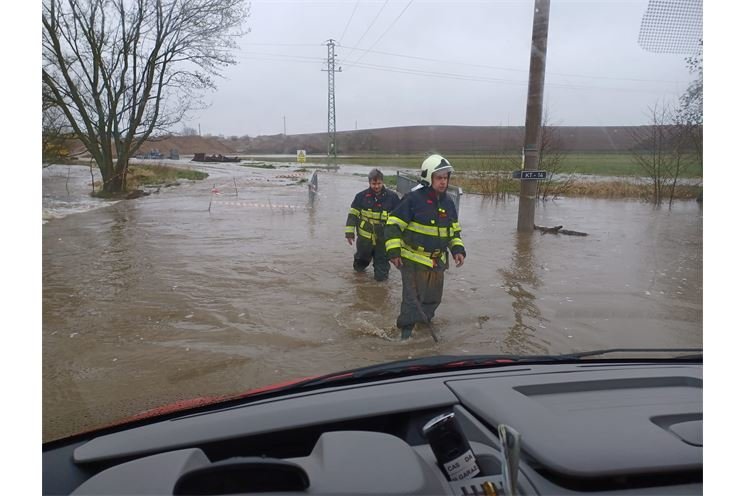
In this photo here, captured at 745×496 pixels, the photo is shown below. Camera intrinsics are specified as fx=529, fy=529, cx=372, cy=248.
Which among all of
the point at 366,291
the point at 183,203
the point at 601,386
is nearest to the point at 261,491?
the point at 601,386

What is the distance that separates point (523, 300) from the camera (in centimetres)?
677

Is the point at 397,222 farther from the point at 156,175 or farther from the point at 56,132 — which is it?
the point at 156,175

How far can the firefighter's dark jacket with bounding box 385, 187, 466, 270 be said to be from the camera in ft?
15.7

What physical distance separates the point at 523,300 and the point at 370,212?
2.31 m

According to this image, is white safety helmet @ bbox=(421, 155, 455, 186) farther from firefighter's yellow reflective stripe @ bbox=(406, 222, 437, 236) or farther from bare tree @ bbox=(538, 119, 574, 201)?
bare tree @ bbox=(538, 119, 574, 201)

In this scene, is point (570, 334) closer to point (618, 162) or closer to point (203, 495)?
point (203, 495)

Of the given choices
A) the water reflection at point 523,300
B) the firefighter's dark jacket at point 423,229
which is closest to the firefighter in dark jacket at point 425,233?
the firefighter's dark jacket at point 423,229

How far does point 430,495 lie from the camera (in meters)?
1.19

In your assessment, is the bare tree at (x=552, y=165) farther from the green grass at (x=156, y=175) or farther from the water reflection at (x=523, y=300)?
the green grass at (x=156, y=175)

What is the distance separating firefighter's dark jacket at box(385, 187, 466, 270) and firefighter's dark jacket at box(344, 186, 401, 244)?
2.23 meters

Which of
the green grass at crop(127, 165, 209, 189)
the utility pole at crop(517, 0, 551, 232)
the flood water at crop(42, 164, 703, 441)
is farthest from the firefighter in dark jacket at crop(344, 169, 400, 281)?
the green grass at crop(127, 165, 209, 189)

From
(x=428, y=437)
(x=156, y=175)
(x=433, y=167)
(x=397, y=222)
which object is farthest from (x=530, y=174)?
(x=156, y=175)

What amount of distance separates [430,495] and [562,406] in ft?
2.36

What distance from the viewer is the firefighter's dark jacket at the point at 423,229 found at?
479 cm
